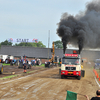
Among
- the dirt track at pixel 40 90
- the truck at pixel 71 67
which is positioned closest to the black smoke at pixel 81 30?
the truck at pixel 71 67

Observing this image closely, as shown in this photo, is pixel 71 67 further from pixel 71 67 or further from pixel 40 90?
pixel 40 90

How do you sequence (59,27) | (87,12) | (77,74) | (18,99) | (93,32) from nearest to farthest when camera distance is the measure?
1. (18,99)
2. (77,74)
3. (59,27)
4. (93,32)
5. (87,12)

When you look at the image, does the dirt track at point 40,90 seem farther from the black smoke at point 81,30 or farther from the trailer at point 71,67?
the black smoke at point 81,30

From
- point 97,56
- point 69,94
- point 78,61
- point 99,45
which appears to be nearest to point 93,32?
point 99,45

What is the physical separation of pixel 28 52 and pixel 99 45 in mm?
51564

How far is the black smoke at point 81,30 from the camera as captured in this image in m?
31.6

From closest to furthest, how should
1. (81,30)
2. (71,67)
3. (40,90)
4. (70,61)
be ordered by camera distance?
1. (40,90)
2. (71,67)
3. (70,61)
4. (81,30)

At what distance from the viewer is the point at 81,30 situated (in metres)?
31.8

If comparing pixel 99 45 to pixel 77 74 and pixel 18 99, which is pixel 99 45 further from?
pixel 18 99

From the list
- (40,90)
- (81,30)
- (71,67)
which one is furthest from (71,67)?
(81,30)

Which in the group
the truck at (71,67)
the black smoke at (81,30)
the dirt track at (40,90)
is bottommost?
the dirt track at (40,90)

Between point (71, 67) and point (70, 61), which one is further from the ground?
point (70, 61)

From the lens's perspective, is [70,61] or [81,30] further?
[81,30]

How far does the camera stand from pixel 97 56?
246 feet
